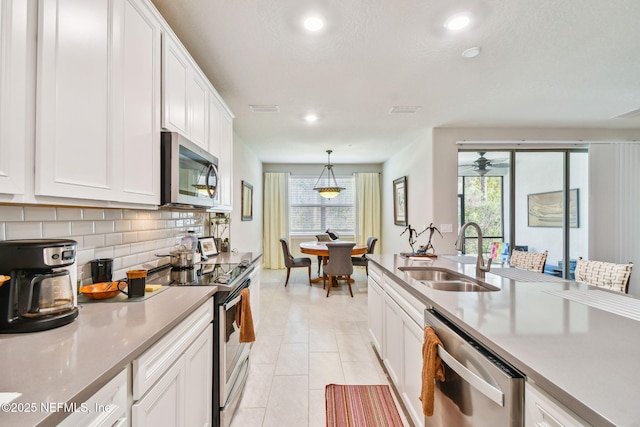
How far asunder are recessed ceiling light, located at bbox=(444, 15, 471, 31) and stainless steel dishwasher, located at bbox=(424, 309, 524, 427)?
1.77m

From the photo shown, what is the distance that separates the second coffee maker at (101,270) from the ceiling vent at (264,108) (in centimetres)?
230

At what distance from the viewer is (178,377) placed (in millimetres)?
1141

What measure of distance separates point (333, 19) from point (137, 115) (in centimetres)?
129

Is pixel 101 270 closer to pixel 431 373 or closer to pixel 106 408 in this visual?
pixel 106 408

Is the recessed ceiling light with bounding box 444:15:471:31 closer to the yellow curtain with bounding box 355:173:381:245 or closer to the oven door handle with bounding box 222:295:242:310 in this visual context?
the oven door handle with bounding box 222:295:242:310

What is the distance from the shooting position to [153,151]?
152 cm

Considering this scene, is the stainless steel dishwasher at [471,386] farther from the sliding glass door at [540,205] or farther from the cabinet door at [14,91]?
the sliding glass door at [540,205]

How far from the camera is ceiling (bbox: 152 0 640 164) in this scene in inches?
66.6

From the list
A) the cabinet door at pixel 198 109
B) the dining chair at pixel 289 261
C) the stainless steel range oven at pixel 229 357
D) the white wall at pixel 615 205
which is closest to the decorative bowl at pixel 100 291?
the stainless steel range oven at pixel 229 357

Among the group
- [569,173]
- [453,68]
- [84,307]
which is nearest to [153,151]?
[84,307]

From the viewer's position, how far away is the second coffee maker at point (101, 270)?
4.70 ft

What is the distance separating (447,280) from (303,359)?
142 centimetres

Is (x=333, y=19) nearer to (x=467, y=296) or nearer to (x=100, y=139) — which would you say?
(x=100, y=139)

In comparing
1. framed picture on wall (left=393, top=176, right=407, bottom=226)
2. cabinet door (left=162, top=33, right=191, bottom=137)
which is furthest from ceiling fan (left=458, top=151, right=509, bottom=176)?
cabinet door (left=162, top=33, right=191, bottom=137)
